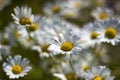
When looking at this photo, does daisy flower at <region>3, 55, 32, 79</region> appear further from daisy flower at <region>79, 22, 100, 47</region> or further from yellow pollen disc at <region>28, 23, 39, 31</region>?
daisy flower at <region>79, 22, 100, 47</region>

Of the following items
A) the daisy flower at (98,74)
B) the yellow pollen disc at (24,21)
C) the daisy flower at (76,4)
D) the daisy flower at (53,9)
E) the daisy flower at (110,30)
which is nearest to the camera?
the daisy flower at (98,74)

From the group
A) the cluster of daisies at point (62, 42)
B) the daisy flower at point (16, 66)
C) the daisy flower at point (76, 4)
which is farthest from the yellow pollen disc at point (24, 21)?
the daisy flower at point (76, 4)

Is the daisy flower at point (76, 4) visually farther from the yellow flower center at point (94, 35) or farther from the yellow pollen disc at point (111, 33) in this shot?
the yellow pollen disc at point (111, 33)

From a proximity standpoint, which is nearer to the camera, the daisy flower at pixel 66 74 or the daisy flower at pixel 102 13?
the daisy flower at pixel 66 74

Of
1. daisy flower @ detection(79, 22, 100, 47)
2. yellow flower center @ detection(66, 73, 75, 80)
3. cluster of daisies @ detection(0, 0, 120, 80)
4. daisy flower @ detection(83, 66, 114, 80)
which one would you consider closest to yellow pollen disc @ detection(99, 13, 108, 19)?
cluster of daisies @ detection(0, 0, 120, 80)

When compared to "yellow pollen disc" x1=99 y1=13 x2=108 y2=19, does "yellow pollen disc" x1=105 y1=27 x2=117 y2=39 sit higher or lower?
lower

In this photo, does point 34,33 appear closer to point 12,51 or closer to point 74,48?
point 12,51

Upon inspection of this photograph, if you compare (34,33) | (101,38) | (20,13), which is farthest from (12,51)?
(101,38)

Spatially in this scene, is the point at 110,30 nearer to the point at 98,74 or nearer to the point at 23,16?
the point at 98,74

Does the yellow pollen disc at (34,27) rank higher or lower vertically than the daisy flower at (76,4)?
lower
